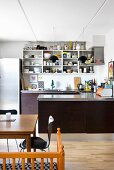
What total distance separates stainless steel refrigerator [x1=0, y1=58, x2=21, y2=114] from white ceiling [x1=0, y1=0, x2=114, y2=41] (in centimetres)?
94

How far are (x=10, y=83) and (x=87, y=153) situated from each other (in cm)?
381

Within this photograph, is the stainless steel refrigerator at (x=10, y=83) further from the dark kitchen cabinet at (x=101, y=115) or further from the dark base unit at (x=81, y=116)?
the dark kitchen cabinet at (x=101, y=115)

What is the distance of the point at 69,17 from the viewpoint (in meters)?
4.86

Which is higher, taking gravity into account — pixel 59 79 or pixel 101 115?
pixel 59 79

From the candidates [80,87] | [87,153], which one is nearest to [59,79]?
[80,87]

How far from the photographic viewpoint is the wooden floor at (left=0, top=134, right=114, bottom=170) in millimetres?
3775

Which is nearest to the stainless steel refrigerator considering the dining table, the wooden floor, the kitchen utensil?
the kitchen utensil

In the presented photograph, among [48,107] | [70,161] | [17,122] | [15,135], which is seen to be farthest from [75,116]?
[15,135]

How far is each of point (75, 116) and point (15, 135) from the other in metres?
2.22

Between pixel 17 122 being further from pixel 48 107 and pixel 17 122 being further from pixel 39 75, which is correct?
pixel 39 75

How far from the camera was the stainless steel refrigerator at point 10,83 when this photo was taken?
7363 mm

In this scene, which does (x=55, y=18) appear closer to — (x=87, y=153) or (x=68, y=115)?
(x=68, y=115)

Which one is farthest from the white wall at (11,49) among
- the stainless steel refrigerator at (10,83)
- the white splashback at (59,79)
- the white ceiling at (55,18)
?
the white ceiling at (55,18)

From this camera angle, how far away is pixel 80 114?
5.08 metres
